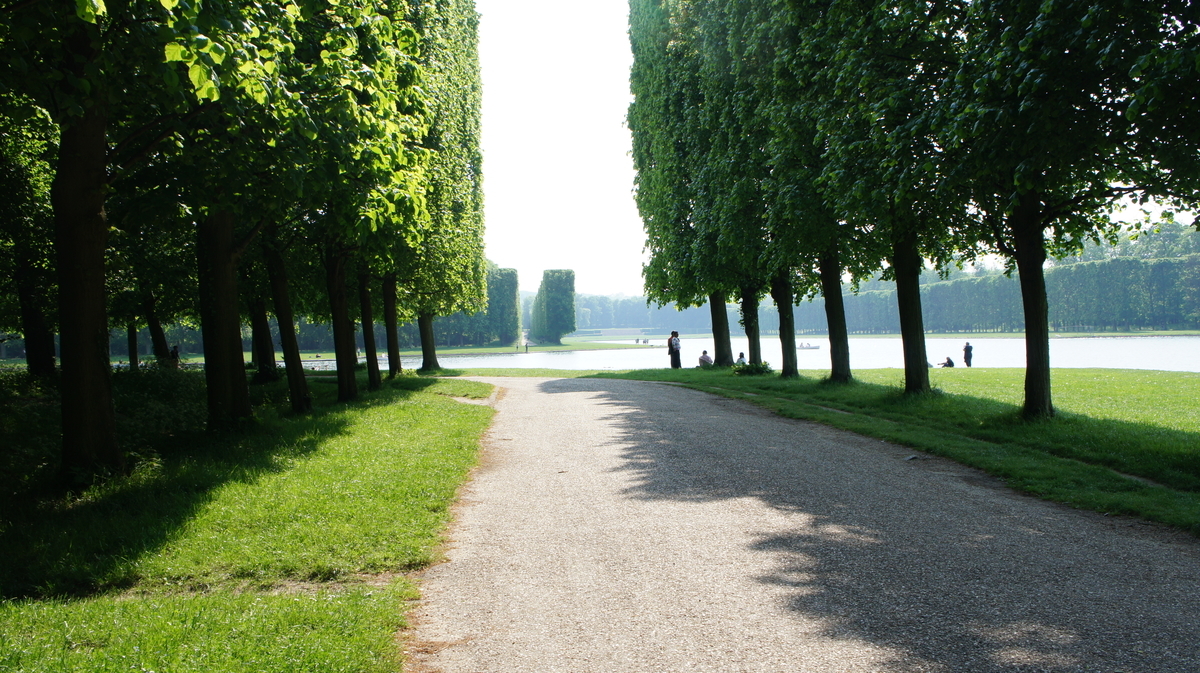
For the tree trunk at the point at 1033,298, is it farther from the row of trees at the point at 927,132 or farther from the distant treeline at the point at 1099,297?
the distant treeline at the point at 1099,297

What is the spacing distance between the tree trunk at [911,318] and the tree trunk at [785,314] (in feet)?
21.6

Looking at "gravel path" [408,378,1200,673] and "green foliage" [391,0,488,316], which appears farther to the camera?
"green foliage" [391,0,488,316]

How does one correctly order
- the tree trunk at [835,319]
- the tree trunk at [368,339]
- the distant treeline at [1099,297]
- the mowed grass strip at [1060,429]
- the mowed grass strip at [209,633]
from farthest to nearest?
1. the distant treeline at [1099,297]
2. the tree trunk at [368,339]
3. the tree trunk at [835,319]
4. the mowed grass strip at [1060,429]
5. the mowed grass strip at [209,633]

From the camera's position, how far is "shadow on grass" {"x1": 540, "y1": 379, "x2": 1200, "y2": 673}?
397 cm

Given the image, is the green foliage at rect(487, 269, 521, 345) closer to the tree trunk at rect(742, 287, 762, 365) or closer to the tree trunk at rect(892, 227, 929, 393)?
the tree trunk at rect(742, 287, 762, 365)

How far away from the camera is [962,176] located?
1056 centimetres

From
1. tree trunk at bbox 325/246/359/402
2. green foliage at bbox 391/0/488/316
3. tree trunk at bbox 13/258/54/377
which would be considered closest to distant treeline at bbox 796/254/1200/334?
green foliage at bbox 391/0/488/316

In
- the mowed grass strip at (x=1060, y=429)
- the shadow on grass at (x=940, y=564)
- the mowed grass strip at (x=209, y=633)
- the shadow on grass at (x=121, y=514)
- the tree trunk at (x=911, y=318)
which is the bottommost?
the mowed grass strip at (x=1060, y=429)

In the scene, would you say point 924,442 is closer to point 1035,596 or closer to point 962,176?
point 962,176

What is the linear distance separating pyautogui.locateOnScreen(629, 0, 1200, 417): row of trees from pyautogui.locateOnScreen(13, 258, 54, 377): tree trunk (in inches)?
736

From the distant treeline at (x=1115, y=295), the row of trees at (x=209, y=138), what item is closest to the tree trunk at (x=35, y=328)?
the row of trees at (x=209, y=138)

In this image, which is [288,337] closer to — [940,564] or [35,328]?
[35,328]

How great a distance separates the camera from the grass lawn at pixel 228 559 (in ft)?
13.3

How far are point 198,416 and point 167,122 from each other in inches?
329
